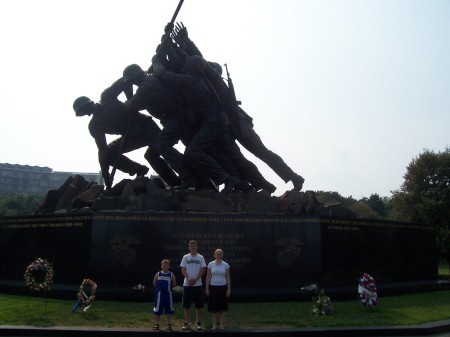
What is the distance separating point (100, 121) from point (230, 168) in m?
4.02

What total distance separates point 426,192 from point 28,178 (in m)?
103

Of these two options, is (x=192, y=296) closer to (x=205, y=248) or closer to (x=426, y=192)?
(x=205, y=248)

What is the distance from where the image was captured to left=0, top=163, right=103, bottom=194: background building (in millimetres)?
117688

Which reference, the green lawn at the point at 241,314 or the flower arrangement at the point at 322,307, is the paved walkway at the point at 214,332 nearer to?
the green lawn at the point at 241,314

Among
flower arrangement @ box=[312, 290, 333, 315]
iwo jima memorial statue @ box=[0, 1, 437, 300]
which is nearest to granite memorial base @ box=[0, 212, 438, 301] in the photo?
iwo jima memorial statue @ box=[0, 1, 437, 300]

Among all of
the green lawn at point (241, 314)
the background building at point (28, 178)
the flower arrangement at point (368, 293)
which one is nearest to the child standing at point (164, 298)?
the green lawn at point (241, 314)

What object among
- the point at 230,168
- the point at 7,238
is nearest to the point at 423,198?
the point at 230,168

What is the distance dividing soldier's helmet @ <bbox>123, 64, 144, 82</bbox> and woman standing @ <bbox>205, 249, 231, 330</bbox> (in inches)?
339

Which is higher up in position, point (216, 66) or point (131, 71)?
point (216, 66)

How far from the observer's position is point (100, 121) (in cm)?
1525

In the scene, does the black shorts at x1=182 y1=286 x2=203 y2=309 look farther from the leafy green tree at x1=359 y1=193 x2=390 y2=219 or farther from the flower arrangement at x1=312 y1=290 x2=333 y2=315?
the leafy green tree at x1=359 y1=193 x2=390 y2=219

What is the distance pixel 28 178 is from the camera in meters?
120

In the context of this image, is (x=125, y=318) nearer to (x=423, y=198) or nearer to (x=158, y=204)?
(x=158, y=204)

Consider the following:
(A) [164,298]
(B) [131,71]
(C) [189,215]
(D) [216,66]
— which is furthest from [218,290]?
(D) [216,66]
